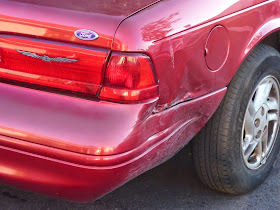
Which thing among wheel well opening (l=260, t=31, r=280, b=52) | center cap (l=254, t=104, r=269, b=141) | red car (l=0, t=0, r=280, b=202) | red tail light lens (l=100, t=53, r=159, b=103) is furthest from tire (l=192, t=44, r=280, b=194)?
red tail light lens (l=100, t=53, r=159, b=103)

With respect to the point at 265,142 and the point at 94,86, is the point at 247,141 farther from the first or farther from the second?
the point at 94,86

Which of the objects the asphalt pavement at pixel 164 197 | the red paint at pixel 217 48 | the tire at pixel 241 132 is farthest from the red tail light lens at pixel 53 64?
the asphalt pavement at pixel 164 197

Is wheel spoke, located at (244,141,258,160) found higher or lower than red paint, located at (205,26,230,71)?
lower

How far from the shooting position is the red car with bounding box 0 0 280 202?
6.57 feet

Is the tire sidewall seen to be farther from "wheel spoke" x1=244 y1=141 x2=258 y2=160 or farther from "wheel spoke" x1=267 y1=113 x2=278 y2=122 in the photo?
"wheel spoke" x1=267 y1=113 x2=278 y2=122

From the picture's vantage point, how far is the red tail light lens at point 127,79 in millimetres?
2043

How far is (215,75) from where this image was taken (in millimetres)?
2453

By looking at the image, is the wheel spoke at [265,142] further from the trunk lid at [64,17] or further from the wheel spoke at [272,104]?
the trunk lid at [64,17]

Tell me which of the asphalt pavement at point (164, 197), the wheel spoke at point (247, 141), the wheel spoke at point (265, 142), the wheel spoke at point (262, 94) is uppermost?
the wheel spoke at point (262, 94)

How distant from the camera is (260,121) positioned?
2969mm

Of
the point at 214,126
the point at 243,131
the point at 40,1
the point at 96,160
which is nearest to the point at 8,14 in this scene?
the point at 40,1

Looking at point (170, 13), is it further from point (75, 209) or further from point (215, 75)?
point (75, 209)

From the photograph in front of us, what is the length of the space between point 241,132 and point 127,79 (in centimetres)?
96

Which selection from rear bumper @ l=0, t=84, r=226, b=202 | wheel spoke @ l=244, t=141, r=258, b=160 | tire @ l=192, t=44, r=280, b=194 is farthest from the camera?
wheel spoke @ l=244, t=141, r=258, b=160
